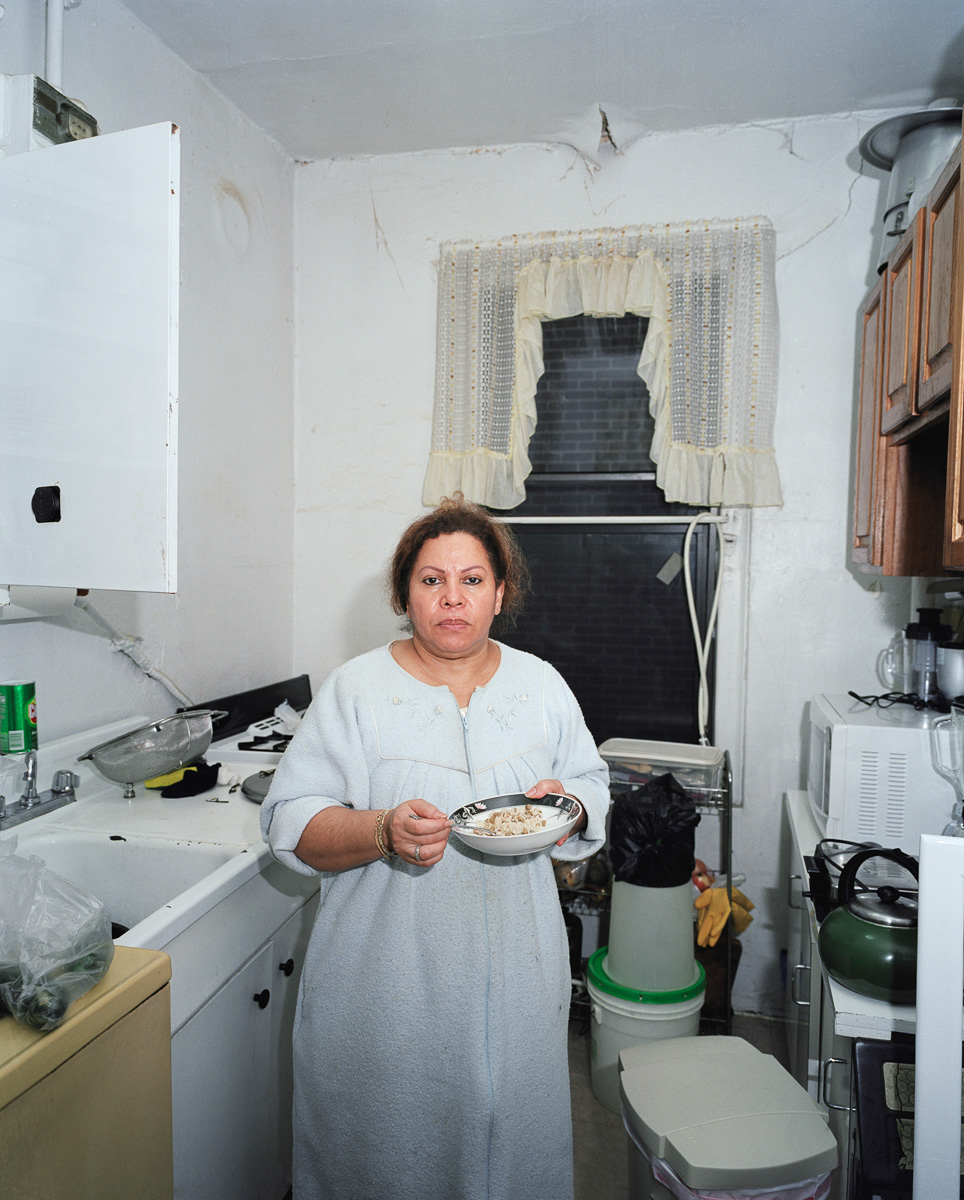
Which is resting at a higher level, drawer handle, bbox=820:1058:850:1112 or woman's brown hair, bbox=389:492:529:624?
woman's brown hair, bbox=389:492:529:624

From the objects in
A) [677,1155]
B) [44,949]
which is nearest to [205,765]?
[44,949]

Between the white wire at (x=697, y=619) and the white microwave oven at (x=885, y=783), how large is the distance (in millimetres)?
698

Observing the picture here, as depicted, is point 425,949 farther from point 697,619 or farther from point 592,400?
point 592,400

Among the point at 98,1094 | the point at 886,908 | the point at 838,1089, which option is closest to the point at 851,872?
the point at 886,908

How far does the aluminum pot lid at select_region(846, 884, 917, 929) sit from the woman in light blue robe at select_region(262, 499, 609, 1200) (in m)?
0.47

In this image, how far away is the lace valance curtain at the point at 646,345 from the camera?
2605 millimetres

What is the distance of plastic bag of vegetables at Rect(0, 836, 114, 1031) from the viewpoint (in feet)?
3.16

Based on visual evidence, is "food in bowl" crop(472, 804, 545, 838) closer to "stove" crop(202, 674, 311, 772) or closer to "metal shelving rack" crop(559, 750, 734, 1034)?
"stove" crop(202, 674, 311, 772)

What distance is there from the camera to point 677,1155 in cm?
133

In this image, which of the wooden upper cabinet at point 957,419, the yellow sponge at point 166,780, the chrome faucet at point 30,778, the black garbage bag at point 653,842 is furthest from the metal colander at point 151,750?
the wooden upper cabinet at point 957,419

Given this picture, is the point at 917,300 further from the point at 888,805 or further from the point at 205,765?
the point at 205,765

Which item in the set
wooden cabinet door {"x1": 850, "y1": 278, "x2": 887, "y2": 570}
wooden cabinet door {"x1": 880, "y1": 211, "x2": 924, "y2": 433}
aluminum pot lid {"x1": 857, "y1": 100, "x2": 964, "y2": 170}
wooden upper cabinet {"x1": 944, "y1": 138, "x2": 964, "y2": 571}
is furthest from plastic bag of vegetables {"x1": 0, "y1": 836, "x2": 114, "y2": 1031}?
aluminum pot lid {"x1": 857, "y1": 100, "x2": 964, "y2": 170}

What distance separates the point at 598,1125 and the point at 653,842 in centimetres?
79

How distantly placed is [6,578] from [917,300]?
197 centimetres
